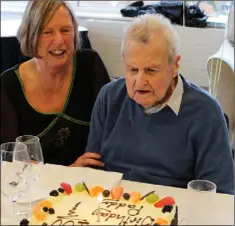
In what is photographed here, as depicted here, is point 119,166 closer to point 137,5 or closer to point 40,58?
point 40,58

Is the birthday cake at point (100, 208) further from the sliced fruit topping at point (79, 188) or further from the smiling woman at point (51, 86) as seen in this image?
the smiling woman at point (51, 86)

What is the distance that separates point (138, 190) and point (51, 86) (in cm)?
82

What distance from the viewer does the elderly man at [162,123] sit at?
1494mm

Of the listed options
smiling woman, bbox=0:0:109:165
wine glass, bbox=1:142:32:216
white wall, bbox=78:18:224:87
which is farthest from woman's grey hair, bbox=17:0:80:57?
white wall, bbox=78:18:224:87

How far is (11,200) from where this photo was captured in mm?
1288

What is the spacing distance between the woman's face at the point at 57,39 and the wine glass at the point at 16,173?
0.77m

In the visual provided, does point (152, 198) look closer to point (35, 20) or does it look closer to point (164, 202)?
point (164, 202)

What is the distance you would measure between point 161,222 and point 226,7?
10.1 ft

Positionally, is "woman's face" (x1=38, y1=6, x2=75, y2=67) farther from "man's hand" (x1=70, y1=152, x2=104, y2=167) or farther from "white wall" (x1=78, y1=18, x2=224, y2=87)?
"white wall" (x1=78, y1=18, x2=224, y2=87)

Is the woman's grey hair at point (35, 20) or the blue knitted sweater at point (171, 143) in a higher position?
the woman's grey hair at point (35, 20)

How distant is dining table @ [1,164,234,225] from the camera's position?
1.18 metres

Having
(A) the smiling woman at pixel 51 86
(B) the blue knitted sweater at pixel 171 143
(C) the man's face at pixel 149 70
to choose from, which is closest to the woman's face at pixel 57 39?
(A) the smiling woman at pixel 51 86

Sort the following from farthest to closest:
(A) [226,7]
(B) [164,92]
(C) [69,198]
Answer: (A) [226,7] < (B) [164,92] < (C) [69,198]

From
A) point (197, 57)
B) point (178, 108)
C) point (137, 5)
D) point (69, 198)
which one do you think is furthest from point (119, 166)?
point (137, 5)
